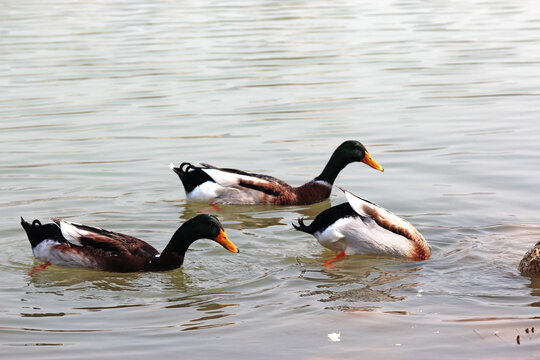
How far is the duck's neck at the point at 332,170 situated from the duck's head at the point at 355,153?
53mm

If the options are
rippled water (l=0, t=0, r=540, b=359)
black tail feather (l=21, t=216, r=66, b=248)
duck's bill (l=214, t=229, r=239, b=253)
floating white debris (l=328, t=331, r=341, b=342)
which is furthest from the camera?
black tail feather (l=21, t=216, r=66, b=248)

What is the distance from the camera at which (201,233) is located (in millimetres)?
8531

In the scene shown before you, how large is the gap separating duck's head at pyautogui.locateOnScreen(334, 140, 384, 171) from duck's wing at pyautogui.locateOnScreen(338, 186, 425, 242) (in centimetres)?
258

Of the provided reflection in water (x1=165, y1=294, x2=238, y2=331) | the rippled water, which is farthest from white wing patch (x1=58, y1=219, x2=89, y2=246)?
reflection in water (x1=165, y1=294, x2=238, y2=331)

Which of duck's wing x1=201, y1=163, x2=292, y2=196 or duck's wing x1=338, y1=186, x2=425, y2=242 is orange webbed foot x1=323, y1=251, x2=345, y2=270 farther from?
duck's wing x1=201, y1=163, x2=292, y2=196

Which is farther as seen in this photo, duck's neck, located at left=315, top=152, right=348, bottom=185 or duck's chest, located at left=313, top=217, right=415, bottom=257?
duck's neck, located at left=315, top=152, right=348, bottom=185

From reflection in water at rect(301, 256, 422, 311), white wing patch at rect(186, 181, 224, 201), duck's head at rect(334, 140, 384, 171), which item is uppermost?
duck's head at rect(334, 140, 384, 171)

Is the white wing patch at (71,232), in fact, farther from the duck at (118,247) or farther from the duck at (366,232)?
the duck at (366,232)

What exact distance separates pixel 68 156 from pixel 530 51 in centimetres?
1073

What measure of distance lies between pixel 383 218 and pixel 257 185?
8.26 ft

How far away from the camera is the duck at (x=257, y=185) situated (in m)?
11.2

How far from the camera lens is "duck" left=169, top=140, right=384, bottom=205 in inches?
440


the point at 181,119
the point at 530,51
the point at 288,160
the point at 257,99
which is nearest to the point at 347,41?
the point at 530,51

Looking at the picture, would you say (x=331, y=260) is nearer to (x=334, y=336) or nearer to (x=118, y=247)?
(x=118, y=247)
